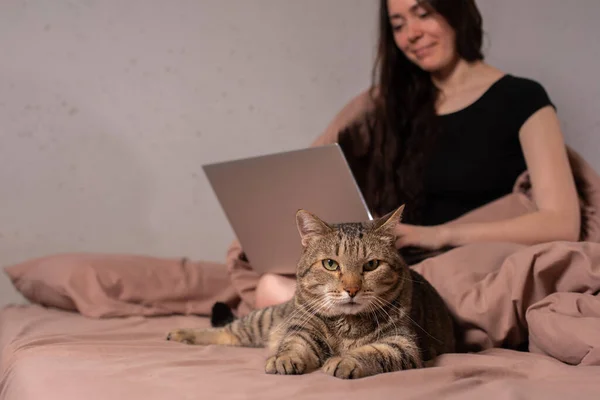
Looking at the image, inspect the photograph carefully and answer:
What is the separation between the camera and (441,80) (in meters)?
1.78

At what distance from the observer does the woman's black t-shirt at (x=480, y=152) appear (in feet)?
5.26

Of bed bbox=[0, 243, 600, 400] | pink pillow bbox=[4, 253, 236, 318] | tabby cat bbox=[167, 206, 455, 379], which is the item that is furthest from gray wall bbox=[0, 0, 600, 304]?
tabby cat bbox=[167, 206, 455, 379]

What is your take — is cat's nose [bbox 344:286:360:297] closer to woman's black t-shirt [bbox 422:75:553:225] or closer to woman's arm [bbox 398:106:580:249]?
woman's arm [bbox 398:106:580:249]

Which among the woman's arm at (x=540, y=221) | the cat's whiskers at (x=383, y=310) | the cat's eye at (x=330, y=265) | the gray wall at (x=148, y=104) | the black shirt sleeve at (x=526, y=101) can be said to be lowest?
the woman's arm at (x=540, y=221)

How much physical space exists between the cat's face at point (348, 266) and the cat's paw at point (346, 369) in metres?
0.10

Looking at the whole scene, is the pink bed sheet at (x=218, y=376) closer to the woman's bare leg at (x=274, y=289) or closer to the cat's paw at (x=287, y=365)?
the cat's paw at (x=287, y=365)

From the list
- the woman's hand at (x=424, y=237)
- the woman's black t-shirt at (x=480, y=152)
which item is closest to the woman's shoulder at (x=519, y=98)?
the woman's black t-shirt at (x=480, y=152)

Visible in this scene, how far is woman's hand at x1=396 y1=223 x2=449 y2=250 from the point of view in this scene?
140 centimetres

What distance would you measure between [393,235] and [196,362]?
0.40 meters

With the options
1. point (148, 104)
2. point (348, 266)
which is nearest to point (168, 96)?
point (148, 104)

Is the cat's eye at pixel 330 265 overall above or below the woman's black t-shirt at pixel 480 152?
above

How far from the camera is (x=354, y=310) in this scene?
3.21 feet

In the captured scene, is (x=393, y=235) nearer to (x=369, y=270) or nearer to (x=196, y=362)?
(x=369, y=270)

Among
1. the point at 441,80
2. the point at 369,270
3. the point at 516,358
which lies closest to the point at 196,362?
the point at 369,270
